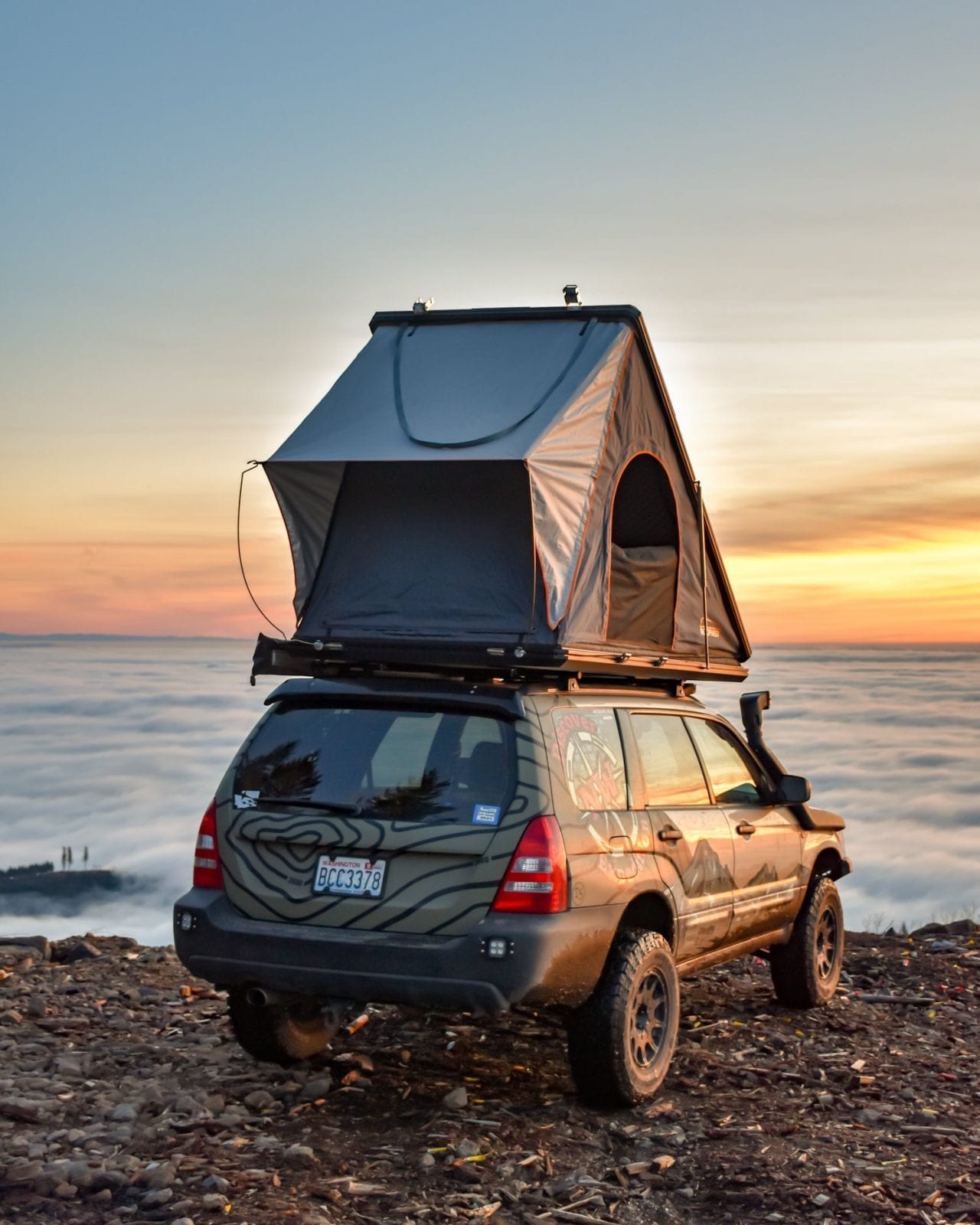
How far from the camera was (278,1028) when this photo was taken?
6969 millimetres

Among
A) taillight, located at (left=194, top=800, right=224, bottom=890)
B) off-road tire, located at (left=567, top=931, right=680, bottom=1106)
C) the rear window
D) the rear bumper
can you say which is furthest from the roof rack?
off-road tire, located at (left=567, top=931, right=680, bottom=1106)

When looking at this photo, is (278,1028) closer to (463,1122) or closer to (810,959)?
(463,1122)

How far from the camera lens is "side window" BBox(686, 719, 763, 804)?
7.99 m

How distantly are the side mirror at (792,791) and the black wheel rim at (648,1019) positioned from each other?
6.59ft

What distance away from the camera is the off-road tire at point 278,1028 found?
6902 millimetres

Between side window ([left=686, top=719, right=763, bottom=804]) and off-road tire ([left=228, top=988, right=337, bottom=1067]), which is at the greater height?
side window ([left=686, top=719, right=763, bottom=804])

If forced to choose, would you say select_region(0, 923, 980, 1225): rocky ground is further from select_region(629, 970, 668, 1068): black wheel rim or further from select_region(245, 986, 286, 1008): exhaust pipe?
select_region(245, 986, 286, 1008): exhaust pipe

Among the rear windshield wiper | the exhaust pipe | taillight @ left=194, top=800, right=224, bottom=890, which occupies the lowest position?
the exhaust pipe

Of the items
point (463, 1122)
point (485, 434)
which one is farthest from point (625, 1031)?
point (485, 434)

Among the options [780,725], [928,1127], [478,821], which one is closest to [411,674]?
[478,821]

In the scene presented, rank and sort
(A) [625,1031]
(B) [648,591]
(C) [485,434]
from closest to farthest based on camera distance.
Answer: (A) [625,1031]
(C) [485,434]
(B) [648,591]

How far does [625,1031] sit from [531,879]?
88 cm

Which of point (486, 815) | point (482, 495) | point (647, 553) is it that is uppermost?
point (482, 495)

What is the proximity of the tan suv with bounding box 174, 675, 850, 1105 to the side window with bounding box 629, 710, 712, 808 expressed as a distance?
27mm
